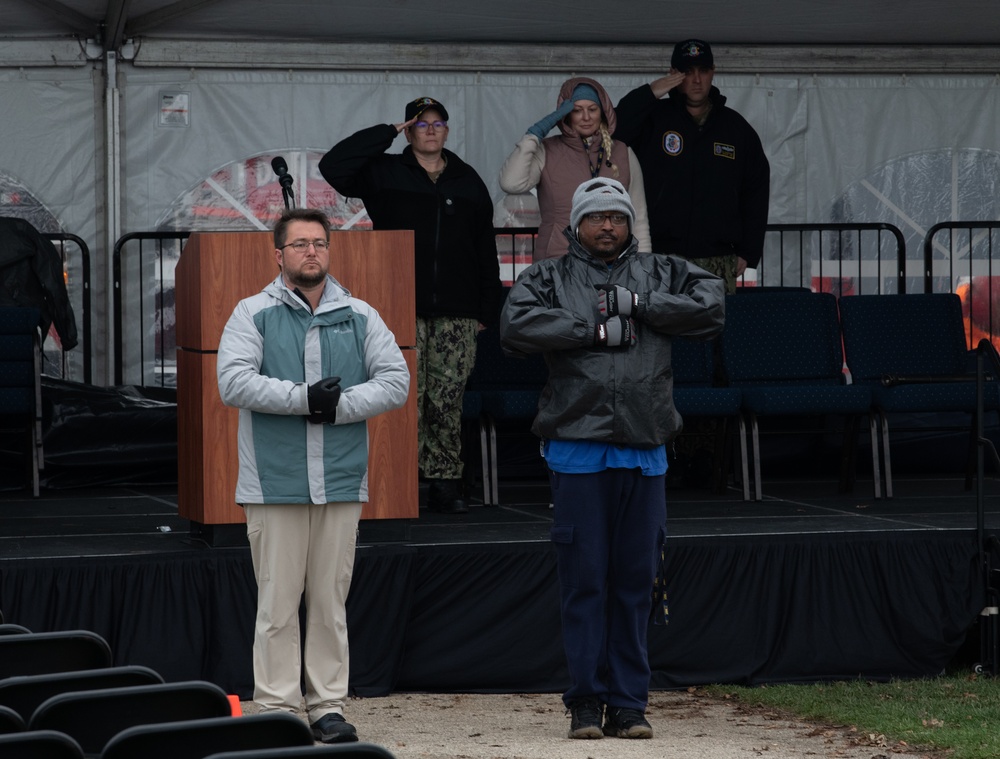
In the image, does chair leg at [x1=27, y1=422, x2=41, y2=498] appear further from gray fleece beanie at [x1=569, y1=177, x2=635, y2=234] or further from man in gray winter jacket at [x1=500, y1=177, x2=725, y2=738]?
gray fleece beanie at [x1=569, y1=177, x2=635, y2=234]

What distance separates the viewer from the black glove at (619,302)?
4.60 metres

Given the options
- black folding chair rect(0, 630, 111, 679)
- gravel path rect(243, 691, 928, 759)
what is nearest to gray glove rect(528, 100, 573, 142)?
gravel path rect(243, 691, 928, 759)

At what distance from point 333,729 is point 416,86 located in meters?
4.83

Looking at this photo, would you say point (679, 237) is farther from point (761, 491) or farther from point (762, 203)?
point (761, 491)

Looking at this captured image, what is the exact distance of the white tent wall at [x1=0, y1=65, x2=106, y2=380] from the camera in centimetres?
820

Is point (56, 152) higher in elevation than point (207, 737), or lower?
higher

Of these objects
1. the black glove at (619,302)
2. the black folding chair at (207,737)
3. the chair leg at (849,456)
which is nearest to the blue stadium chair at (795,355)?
the chair leg at (849,456)

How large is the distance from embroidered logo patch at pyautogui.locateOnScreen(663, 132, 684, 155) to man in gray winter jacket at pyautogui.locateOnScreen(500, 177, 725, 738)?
8.51ft

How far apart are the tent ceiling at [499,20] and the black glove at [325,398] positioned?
12.8ft

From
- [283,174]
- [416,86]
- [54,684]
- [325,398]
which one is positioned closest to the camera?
[54,684]

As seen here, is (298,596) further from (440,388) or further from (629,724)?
(440,388)

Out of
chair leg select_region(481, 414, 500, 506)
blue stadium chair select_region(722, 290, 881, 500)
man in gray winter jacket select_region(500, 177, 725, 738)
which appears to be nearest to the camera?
man in gray winter jacket select_region(500, 177, 725, 738)

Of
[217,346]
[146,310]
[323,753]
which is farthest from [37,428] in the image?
[323,753]

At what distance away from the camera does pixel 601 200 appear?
4.67m
